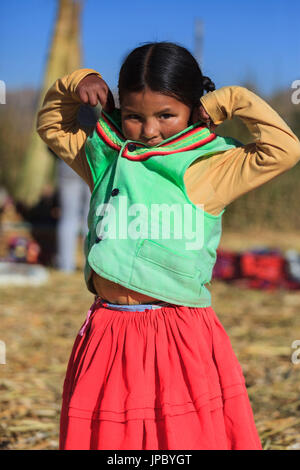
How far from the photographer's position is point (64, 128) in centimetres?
183

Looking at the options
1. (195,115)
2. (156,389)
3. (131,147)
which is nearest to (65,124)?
(131,147)

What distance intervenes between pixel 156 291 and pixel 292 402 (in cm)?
182

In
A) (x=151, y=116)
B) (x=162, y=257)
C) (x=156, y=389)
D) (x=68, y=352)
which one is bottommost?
(x=68, y=352)

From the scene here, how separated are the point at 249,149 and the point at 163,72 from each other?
1.03ft

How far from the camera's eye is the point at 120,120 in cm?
174

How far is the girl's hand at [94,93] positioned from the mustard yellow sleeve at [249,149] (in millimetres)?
289

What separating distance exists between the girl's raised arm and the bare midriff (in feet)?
1.08

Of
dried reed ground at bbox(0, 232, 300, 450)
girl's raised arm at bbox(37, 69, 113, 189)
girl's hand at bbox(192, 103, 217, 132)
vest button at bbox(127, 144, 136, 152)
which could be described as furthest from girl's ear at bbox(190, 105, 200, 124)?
dried reed ground at bbox(0, 232, 300, 450)

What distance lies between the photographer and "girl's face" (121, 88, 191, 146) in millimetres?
1573

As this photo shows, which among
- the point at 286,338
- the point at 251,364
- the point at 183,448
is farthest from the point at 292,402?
the point at 183,448

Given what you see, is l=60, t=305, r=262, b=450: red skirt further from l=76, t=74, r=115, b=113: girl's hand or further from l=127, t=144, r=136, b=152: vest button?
l=76, t=74, r=115, b=113: girl's hand

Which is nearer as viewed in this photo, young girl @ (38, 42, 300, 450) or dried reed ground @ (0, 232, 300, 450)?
young girl @ (38, 42, 300, 450)

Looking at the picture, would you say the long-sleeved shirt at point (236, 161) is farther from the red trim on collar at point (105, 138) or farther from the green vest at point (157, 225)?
the red trim on collar at point (105, 138)

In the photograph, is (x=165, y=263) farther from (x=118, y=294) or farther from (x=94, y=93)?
(x=94, y=93)
